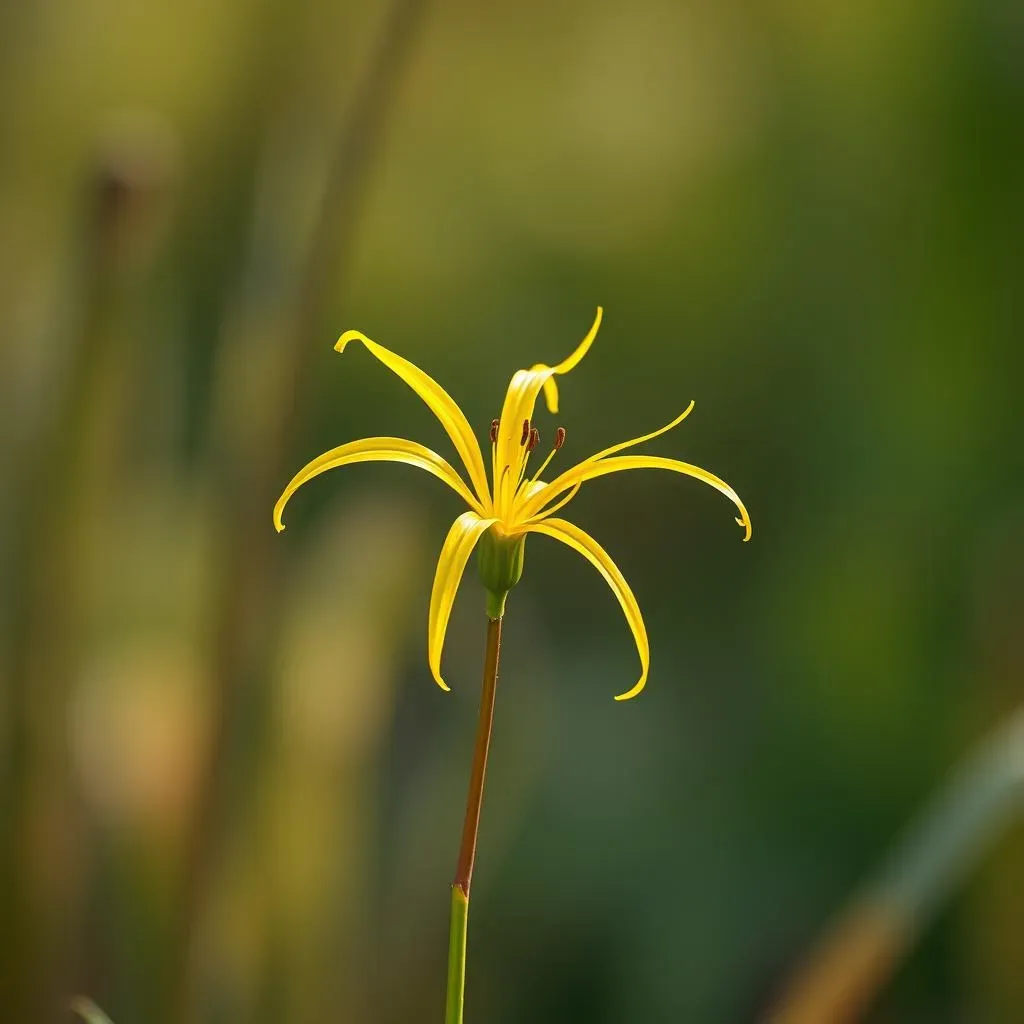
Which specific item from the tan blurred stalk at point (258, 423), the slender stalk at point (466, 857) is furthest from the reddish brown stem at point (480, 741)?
the tan blurred stalk at point (258, 423)

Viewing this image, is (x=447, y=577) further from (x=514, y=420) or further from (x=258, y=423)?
(x=258, y=423)

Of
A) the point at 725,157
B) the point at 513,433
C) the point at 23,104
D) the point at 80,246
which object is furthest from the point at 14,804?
the point at 725,157

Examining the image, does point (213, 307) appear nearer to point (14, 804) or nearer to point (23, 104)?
point (23, 104)

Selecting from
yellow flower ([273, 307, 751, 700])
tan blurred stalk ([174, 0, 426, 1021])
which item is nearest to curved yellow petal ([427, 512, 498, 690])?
yellow flower ([273, 307, 751, 700])

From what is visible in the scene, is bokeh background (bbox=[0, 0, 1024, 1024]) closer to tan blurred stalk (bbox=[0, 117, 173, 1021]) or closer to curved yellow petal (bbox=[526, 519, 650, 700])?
tan blurred stalk (bbox=[0, 117, 173, 1021])

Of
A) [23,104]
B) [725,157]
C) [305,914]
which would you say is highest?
[725,157]

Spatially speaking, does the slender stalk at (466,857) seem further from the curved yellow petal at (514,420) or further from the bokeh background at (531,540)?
the bokeh background at (531,540)
